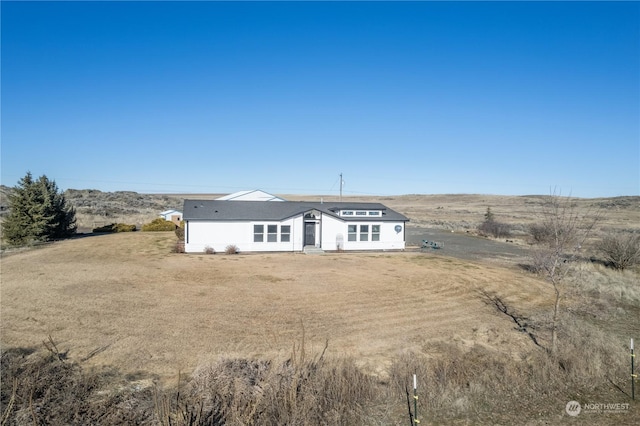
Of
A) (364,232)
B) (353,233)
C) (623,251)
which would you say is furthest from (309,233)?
(623,251)

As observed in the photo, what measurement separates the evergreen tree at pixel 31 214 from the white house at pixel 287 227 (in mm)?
12433

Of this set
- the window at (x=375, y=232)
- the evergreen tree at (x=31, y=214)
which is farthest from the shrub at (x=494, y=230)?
the evergreen tree at (x=31, y=214)

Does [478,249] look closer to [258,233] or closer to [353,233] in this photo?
[353,233]

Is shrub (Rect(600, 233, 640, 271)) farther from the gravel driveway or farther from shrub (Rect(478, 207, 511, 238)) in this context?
shrub (Rect(478, 207, 511, 238))

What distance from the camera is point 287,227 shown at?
31.4 m

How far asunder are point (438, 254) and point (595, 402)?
77.7 feet

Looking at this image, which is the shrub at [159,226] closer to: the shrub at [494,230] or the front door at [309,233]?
the front door at [309,233]

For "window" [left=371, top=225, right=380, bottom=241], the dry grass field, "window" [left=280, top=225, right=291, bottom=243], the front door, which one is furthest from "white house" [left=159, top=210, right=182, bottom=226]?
"window" [left=371, top=225, right=380, bottom=241]

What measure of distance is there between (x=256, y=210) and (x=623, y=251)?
25832 millimetres

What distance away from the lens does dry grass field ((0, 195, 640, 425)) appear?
8195mm

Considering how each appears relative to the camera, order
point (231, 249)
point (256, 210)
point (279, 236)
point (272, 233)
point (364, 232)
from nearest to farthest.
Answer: point (231, 249) < point (272, 233) < point (279, 236) < point (256, 210) < point (364, 232)

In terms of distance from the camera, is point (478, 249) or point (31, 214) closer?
point (31, 214)

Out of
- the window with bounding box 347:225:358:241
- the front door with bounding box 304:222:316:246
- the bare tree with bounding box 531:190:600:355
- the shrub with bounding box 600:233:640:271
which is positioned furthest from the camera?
the window with bounding box 347:225:358:241

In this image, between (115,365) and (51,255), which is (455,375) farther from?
(51,255)
